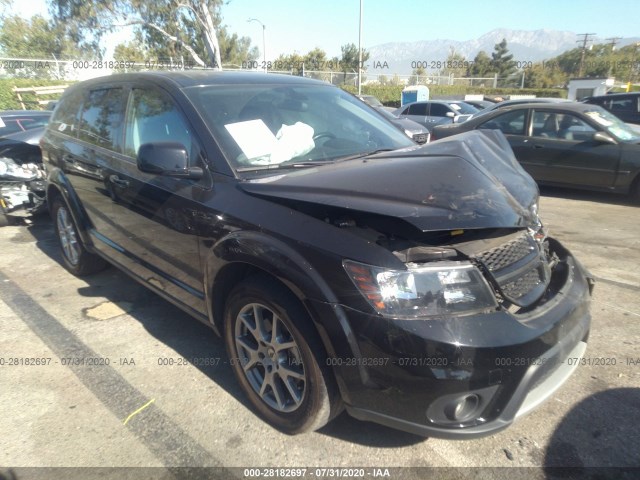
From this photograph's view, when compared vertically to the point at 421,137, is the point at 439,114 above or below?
below

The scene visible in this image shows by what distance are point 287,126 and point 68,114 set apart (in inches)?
103

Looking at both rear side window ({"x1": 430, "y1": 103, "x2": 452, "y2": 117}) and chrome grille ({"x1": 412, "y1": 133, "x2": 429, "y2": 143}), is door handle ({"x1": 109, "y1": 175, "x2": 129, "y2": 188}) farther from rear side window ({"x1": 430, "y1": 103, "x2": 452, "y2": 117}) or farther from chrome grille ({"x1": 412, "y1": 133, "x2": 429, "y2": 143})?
rear side window ({"x1": 430, "y1": 103, "x2": 452, "y2": 117})

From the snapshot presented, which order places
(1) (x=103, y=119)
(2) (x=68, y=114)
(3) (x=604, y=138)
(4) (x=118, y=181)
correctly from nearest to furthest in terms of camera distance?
1. (4) (x=118, y=181)
2. (1) (x=103, y=119)
3. (2) (x=68, y=114)
4. (3) (x=604, y=138)

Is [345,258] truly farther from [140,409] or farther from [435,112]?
[435,112]

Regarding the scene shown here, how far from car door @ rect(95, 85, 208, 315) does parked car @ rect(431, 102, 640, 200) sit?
5523 mm

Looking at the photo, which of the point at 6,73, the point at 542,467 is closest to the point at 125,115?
the point at 542,467

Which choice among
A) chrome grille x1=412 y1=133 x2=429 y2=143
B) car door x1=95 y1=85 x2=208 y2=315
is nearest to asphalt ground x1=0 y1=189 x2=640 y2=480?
car door x1=95 y1=85 x2=208 y2=315

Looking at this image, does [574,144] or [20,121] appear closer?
[574,144]

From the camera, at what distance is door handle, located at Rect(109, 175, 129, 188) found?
326 cm

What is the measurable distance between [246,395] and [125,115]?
221 cm

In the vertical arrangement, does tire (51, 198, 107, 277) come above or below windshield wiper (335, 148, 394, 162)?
below

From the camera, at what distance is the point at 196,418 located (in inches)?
102

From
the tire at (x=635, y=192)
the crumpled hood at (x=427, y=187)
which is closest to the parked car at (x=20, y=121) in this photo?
the crumpled hood at (x=427, y=187)

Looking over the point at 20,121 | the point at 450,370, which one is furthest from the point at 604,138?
the point at 20,121
